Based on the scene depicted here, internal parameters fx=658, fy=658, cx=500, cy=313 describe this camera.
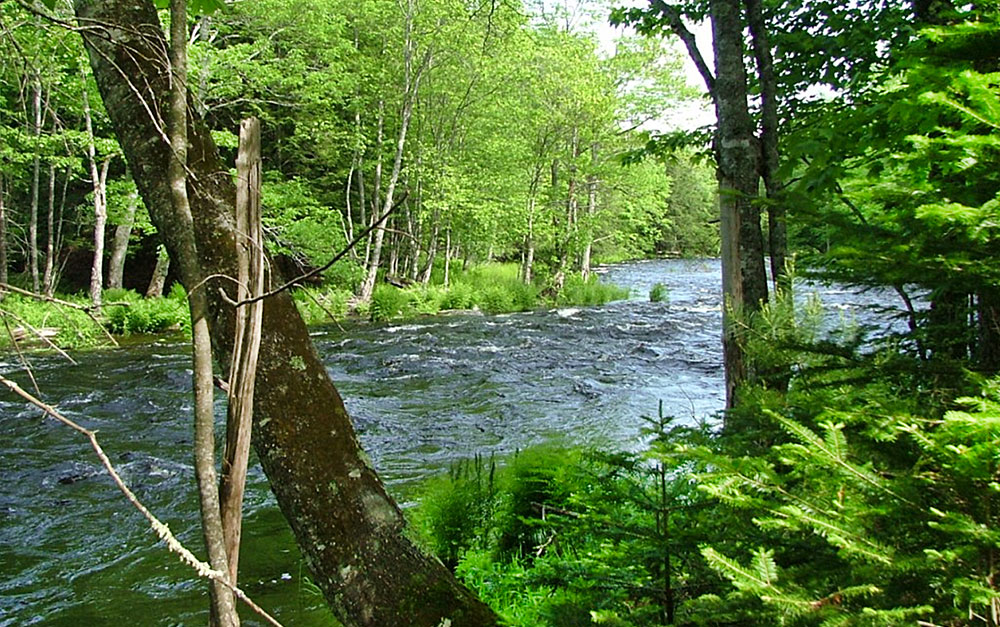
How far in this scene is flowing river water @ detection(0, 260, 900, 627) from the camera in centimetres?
418

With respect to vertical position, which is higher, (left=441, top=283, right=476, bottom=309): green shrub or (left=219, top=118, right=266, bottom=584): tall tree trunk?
(left=219, top=118, right=266, bottom=584): tall tree trunk

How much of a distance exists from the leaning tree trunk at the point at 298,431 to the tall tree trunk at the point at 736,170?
2.85 meters

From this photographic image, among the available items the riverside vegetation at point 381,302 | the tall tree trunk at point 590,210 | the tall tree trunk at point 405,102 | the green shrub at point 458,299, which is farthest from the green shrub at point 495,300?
the tall tree trunk at point 590,210

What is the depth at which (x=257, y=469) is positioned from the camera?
251 inches

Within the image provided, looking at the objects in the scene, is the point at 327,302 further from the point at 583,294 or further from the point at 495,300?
the point at 583,294

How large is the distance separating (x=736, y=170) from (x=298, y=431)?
3.41 m

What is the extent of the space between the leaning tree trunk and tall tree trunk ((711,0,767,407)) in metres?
2.85

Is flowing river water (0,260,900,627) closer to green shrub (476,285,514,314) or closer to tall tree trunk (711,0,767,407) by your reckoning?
tall tree trunk (711,0,767,407)

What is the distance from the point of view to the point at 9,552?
4.69 meters

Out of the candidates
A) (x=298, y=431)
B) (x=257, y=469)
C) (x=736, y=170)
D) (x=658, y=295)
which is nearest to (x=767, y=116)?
(x=736, y=170)

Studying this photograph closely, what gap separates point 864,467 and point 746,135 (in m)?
3.63

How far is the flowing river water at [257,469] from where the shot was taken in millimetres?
4176

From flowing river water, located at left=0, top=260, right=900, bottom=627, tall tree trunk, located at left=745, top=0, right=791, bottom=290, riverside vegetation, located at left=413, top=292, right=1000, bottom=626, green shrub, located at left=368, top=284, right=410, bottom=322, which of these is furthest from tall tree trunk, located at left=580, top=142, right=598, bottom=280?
riverside vegetation, located at left=413, top=292, right=1000, bottom=626

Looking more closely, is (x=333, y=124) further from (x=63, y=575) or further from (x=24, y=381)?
(x=63, y=575)
